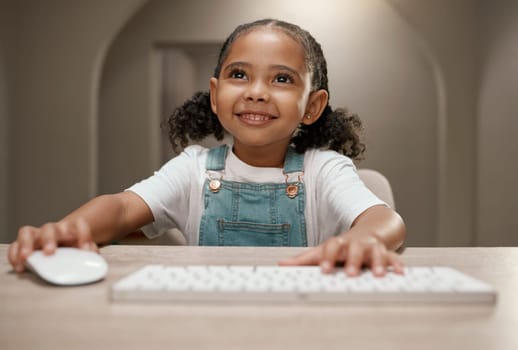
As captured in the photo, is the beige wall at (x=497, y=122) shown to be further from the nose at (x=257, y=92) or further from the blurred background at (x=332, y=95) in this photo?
the nose at (x=257, y=92)

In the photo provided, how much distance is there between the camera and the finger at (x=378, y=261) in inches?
22.5

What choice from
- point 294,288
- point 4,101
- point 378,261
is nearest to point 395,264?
point 378,261

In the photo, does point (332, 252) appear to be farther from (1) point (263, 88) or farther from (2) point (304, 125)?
(2) point (304, 125)

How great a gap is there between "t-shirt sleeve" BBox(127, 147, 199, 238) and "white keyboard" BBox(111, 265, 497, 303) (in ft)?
2.10

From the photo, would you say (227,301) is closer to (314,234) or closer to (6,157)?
(314,234)

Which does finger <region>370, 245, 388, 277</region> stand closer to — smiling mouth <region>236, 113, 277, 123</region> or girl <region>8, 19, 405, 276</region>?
girl <region>8, 19, 405, 276</region>

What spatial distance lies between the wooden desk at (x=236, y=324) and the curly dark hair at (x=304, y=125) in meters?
0.88

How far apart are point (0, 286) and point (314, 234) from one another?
2.69 ft

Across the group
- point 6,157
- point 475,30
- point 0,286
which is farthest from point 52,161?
point 0,286

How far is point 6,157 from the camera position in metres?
3.38

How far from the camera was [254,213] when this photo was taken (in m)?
1.27

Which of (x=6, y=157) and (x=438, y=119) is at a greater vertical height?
(x=438, y=119)

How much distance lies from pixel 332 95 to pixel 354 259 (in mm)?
3426

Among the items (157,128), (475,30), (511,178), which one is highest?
(475,30)
